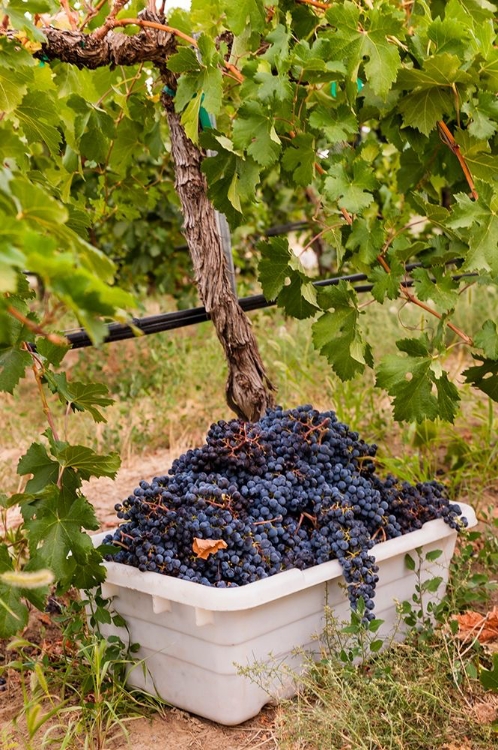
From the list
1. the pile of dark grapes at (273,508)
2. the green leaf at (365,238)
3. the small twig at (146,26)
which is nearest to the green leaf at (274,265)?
the green leaf at (365,238)

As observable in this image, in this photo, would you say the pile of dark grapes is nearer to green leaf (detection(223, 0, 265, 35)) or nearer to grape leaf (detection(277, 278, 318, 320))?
grape leaf (detection(277, 278, 318, 320))

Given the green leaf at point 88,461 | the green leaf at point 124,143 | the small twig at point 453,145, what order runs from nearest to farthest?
the green leaf at point 88,461
the small twig at point 453,145
the green leaf at point 124,143

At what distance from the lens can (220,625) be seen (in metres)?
1.63

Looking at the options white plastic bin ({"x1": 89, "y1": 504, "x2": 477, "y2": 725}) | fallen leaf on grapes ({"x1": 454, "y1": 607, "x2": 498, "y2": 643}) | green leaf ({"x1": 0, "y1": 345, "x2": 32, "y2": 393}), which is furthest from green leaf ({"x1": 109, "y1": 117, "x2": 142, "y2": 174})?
fallen leaf on grapes ({"x1": 454, "y1": 607, "x2": 498, "y2": 643})

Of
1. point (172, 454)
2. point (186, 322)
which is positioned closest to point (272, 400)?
point (186, 322)

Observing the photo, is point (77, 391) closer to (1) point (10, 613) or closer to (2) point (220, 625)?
(1) point (10, 613)

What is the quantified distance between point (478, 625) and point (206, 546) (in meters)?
0.76

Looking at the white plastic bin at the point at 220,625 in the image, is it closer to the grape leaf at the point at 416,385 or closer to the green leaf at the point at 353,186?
the grape leaf at the point at 416,385

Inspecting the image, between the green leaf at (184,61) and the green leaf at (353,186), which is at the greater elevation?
the green leaf at (184,61)

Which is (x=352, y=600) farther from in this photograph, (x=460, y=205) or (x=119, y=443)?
(x=119, y=443)

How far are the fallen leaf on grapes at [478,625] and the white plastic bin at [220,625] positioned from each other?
8.7 inches

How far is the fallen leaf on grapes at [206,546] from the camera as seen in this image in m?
1.68

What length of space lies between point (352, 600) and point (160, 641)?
416 millimetres

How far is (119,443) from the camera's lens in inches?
134
